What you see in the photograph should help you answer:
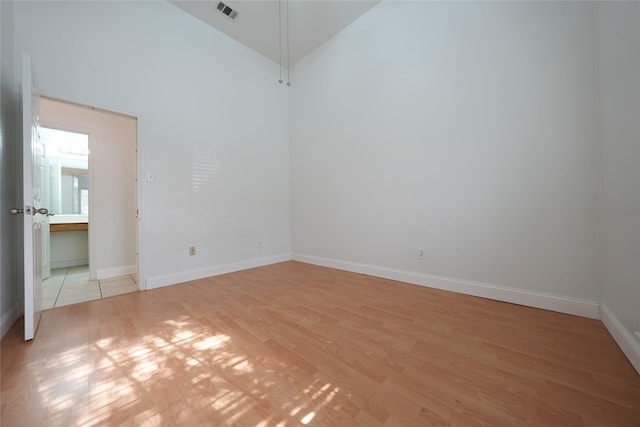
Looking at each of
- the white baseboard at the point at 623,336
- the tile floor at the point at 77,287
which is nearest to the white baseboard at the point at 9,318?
the tile floor at the point at 77,287

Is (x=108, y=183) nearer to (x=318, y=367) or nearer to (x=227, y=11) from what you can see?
(x=227, y=11)

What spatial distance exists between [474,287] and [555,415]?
1.57 metres

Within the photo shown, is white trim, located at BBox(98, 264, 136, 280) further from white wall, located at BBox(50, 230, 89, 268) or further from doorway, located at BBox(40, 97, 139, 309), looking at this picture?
white wall, located at BBox(50, 230, 89, 268)

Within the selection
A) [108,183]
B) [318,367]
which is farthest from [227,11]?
[318,367]

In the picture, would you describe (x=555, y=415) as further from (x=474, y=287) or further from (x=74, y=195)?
(x=74, y=195)

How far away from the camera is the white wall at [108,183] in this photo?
327 centimetres

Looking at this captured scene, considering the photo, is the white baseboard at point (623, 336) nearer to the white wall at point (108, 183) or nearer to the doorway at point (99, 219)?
the doorway at point (99, 219)

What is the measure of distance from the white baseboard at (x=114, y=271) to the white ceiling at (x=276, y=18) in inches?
149

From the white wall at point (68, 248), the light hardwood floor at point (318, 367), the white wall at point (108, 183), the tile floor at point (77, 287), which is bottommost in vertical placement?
the light hardwood floor at point (318, 367)

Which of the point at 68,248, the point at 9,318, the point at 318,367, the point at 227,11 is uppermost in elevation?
the point at 227,11

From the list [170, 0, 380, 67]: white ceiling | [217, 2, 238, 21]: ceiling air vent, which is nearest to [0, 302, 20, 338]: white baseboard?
[170, 0, 380, 67]: white ceiling

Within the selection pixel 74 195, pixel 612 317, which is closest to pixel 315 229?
pixel 612 317

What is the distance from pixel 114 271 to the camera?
11.5 feet

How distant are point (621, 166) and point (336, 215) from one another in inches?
112
